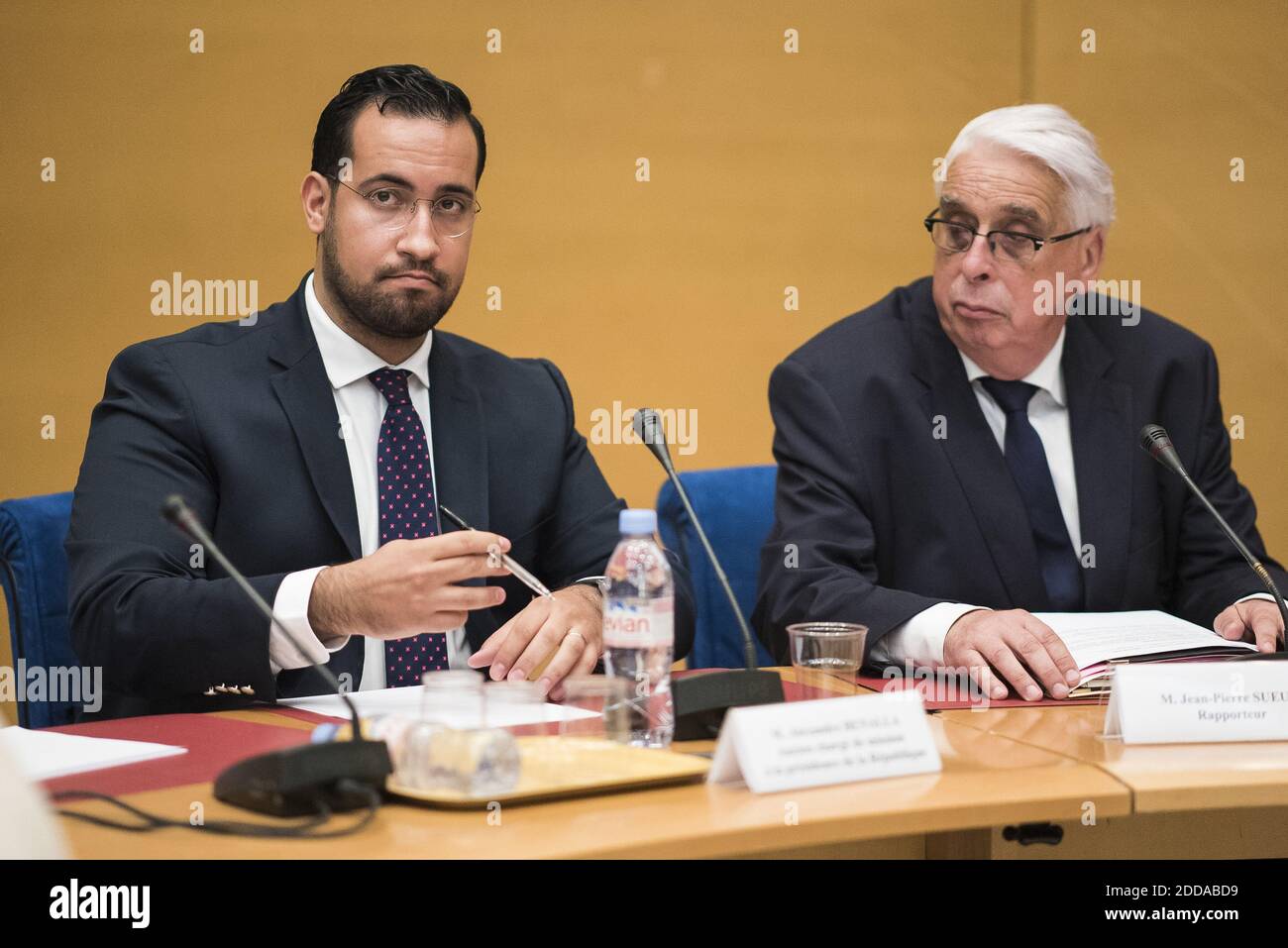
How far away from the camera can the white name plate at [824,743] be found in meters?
1.38

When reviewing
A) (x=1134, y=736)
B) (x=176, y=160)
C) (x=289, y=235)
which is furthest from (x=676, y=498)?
(x=176, y=160)

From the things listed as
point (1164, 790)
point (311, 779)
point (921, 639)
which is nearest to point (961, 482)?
point (921, 639)

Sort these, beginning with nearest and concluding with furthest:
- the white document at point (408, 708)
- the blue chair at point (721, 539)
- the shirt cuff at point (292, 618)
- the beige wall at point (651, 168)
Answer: the white document at point (408, 708), the shirt cuff at point (292, 618), the blue chair at point (721, 539), the beige wall at point (651, 168)

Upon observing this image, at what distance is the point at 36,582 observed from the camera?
2.23m

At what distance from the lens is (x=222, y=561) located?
143 centimetres

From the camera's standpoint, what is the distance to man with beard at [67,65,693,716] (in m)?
1.90

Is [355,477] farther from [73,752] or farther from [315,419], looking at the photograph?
[73,752]

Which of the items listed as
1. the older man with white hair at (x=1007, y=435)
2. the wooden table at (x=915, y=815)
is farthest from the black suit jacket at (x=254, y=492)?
the older man with white hair at (x=1007, y=435)

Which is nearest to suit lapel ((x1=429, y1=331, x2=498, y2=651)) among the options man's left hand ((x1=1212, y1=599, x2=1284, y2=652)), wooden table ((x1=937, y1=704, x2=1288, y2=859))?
wooden table ((x1=937, y1=704, x2=1288, y2=859))

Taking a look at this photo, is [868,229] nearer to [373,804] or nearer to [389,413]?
[389,413]

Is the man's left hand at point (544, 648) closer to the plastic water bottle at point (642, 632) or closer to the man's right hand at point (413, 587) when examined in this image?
the man's right hand at point (413, 587)

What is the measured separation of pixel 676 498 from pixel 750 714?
1.32 m

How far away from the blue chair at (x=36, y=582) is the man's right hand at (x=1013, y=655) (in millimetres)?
1379

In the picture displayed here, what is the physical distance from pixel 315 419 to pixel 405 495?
0.63ft
